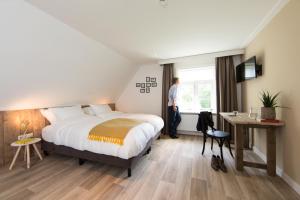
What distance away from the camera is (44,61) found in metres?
2.34

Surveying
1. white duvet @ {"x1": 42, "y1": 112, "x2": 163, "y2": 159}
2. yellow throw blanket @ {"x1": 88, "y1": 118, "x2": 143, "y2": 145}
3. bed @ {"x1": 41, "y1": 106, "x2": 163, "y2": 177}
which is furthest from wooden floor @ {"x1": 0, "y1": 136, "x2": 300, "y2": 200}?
yellow throw blanket @ {"x1": 88, "y1": 118, "x2": 143, "y2": 145}

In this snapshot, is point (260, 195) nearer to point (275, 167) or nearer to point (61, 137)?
point (275, 167)

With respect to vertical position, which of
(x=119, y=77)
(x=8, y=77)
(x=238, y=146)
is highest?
(x=119, y=77)

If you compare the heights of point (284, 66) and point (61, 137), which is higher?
point (284, 66)

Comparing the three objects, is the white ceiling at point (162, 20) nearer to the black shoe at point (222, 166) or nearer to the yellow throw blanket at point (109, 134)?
the yellow throw blanket at point (109, 134)

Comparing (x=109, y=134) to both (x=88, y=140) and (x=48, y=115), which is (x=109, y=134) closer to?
(x=88, y=140)

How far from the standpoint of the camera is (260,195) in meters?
1.69

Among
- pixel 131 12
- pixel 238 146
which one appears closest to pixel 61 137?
pixel 131 12

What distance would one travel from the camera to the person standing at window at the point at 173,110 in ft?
13.3

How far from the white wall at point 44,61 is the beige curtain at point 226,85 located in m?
2.76

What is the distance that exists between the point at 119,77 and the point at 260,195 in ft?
13.6

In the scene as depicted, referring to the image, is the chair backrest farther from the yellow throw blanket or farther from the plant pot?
the yellow throw blanket

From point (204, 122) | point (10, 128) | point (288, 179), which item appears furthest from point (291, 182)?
point (10, 128)

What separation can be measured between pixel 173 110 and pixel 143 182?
2431mm
